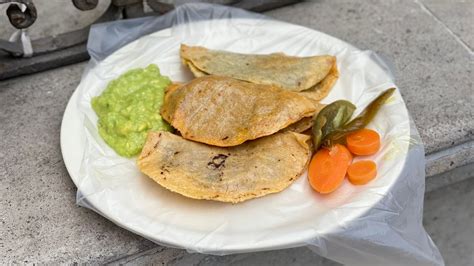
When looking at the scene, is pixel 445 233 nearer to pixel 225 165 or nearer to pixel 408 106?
pixel 408 106

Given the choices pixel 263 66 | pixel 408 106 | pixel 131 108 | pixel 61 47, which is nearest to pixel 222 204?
pixel 131 108

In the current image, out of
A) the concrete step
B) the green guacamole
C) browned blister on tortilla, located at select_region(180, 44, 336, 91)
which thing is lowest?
the concrete step

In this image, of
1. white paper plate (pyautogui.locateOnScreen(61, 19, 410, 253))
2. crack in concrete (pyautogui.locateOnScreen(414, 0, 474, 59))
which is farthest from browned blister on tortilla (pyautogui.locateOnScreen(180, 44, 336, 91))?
crack in concrete (pyautogui.locateOnScreen(414, 0, 474, 59))

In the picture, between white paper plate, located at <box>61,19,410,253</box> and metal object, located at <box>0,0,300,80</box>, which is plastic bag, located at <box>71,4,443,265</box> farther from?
metal object, located at <box>0,0,300,80</box>

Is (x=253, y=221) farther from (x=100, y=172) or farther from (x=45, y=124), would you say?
(x=45, y=124)

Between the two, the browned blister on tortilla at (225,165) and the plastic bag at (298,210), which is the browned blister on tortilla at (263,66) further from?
the browned blister on tortilla at (225,165)

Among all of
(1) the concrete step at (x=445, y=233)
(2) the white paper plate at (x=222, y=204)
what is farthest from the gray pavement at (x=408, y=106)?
(2) the white paper plate at (x=222, y=204)
